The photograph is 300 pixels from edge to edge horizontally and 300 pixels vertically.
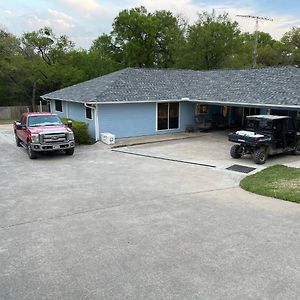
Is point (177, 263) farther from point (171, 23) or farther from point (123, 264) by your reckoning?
point (171, 23)

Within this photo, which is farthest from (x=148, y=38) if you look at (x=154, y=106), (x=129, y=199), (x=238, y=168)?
(x=129, y=199)

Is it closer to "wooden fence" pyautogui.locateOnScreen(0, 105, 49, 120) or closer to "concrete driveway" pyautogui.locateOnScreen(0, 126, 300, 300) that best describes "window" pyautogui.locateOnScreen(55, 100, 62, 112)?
"wooden fence" pyautogui.locateOnScreen(0, 105, 49, 120)

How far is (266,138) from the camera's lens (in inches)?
513

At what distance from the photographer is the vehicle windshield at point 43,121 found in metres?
15.1

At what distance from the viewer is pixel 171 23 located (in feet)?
154

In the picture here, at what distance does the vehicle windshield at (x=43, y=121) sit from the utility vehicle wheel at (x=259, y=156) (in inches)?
344

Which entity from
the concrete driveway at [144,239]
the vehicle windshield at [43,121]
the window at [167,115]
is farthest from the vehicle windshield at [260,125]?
the vehicle windshield at [43,121]

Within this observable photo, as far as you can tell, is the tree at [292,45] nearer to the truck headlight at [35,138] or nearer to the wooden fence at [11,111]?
the wooden fence at [11,111]

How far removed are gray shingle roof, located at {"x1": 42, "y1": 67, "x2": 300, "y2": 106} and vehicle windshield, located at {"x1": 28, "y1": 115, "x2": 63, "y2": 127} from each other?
9.17ft

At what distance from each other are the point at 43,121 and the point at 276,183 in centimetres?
1052

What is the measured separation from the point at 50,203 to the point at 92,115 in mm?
10873

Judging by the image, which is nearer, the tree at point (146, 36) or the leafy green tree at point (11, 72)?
the leafy green tree at point (11, 72)

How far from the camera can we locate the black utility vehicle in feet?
42.3

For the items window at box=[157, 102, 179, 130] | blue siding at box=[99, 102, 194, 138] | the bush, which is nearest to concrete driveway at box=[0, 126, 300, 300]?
the bush
